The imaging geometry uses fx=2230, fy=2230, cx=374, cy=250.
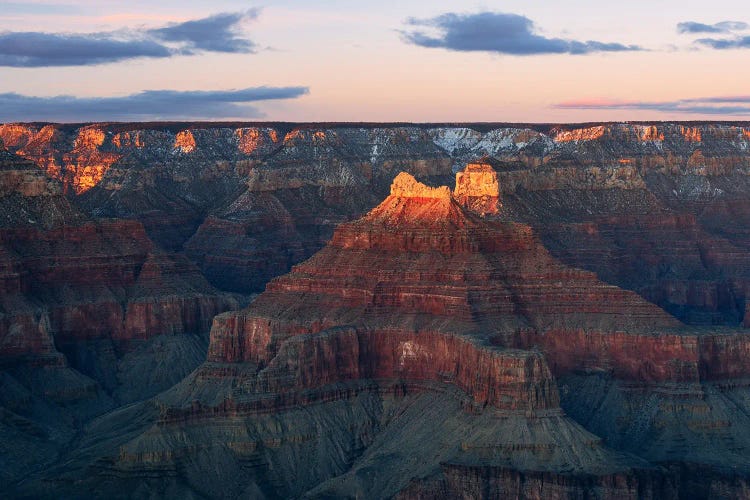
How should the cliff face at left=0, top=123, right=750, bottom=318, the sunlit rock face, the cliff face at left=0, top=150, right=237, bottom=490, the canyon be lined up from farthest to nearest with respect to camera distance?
the cliff face at left=0, top=123, right=750, bottom=318, the sunlit rock face, the cliff face at left=0, top=150, right=237, bottom=490, the canyon

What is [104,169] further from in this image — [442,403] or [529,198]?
[442,403]

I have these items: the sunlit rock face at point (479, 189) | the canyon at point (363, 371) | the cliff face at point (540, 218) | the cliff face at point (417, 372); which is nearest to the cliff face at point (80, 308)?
the canyon at point (363, 371)

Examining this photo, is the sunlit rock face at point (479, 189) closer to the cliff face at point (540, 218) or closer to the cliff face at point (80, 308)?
the cliff face at point (540, 218)

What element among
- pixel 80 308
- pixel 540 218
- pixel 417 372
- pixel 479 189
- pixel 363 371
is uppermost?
pixel 479 189

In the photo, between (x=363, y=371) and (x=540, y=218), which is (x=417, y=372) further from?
(x=540, y=218)

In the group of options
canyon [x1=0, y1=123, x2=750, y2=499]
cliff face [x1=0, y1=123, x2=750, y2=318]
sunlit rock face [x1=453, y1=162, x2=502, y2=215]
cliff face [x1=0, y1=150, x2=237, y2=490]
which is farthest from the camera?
cliff face [x1=0, y1=123, x2=750, y2=318]

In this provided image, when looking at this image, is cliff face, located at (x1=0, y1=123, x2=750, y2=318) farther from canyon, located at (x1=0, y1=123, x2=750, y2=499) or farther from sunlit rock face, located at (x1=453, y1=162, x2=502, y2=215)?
canyon, located at (x1=0, y1=123, x2=750, y2=499)

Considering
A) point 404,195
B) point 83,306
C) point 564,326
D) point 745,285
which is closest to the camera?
point 564,326

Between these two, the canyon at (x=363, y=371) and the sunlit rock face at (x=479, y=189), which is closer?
the canyon at (x=363, y=371)

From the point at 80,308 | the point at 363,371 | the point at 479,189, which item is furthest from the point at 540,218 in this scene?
the point at 363,371

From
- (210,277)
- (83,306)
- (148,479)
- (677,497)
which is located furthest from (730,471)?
(210,277)

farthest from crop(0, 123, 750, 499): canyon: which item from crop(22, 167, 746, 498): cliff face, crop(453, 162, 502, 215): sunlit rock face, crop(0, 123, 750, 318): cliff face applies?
crop(453, 162, 502, 215): sunlit rock face
